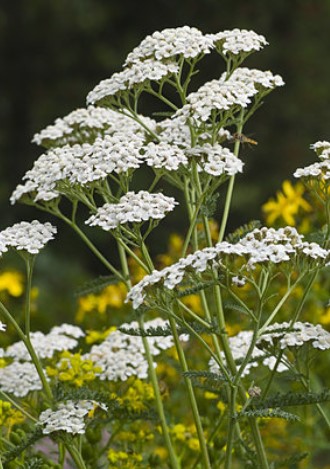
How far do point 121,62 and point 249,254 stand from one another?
7.26 meters

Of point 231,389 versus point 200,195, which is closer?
point 231,389

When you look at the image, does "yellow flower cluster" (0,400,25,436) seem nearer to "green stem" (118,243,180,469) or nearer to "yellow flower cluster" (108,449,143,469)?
"yellow flower cluster" (108,449,143,469)

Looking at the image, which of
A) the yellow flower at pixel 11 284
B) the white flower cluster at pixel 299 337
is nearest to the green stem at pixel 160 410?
the white flower cluster at pixel 299 337

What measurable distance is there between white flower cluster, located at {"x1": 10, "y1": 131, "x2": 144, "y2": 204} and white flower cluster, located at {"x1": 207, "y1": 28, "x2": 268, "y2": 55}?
0.35 m

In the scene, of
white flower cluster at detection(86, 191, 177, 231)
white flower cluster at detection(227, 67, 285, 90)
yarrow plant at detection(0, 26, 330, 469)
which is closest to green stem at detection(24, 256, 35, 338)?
yarrow plant at detection(0, 26, 330, 469)

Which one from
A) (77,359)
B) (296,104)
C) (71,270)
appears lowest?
(77,359)

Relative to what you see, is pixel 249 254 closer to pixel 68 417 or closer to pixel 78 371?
pixel 68 417

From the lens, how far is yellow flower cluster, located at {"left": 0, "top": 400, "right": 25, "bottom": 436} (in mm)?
2822

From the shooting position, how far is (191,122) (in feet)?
9.26

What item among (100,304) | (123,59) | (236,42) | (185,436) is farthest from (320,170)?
(123,59)

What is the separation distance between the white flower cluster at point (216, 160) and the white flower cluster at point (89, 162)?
155mm

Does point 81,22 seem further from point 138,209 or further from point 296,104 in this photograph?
point 138,209

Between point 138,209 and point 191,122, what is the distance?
1.41 ft

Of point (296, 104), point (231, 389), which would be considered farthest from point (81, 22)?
point (231, 389)
